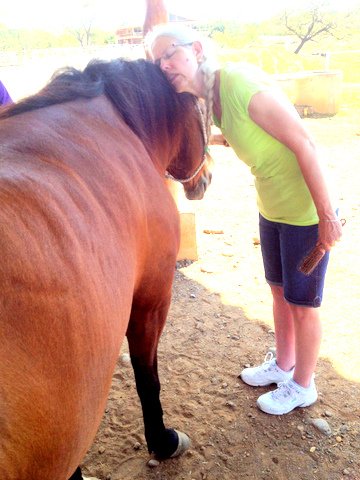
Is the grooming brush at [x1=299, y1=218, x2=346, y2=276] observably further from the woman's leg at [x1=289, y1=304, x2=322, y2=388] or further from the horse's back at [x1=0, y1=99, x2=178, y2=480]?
the horse's back at [x1=0, y1=99, x2=178, y2=480]

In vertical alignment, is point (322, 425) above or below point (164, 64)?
below

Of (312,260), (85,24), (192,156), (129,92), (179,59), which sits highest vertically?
(85,24)

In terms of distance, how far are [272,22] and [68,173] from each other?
53832mm

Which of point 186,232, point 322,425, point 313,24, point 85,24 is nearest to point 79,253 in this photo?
point 322,425

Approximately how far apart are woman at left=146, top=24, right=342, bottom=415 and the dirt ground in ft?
1.21

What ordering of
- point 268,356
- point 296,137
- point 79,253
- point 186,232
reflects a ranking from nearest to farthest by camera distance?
point 79,253
point 296,137
point 268,356
point 186,232

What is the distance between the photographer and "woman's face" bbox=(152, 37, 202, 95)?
1.76 m

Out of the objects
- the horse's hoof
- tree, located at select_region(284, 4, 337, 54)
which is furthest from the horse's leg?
tree, located at select_region(284, 4, 337, 54)

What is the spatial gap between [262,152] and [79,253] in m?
1.04

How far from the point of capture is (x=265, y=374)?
251 cm

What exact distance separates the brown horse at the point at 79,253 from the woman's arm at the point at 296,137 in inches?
18.5

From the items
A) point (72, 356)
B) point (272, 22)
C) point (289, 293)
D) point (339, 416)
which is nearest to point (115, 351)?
point (72, 356)

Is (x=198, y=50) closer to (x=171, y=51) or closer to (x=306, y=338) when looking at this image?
(x=171, y=51)

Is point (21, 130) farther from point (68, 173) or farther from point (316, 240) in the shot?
point (316, 240)
